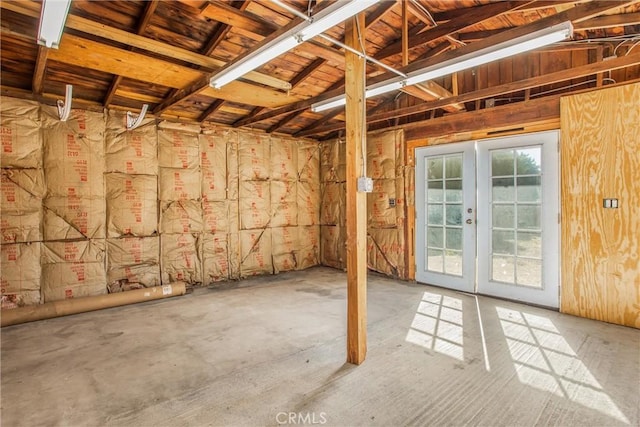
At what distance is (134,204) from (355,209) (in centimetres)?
352

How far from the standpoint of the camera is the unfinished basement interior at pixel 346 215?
2.27 metres

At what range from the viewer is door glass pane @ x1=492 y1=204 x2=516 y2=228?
425 centimetres

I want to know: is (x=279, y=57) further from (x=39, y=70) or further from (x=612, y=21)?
(x=612, y=21)

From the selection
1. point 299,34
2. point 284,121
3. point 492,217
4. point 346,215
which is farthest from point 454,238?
point 299,34

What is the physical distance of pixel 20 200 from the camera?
12.7 feet

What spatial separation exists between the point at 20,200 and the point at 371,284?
4.67 meters

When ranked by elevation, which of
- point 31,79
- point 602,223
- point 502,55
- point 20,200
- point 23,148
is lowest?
point 602,223

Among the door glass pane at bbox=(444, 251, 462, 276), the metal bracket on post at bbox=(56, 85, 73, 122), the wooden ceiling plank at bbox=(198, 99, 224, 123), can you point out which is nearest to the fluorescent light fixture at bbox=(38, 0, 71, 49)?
the metal bracket on post at bbox=(56, 85, 73, 122)

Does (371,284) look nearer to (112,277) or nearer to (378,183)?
(378,183)

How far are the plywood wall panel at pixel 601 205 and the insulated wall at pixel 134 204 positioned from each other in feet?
14.0

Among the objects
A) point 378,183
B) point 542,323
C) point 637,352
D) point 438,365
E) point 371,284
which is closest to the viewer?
point 438,365

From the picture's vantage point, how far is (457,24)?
3.33 metres

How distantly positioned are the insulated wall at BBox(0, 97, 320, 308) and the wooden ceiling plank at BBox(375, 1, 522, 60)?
9.52ft

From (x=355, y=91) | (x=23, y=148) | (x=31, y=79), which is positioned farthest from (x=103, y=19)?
(x=355, y=91)
